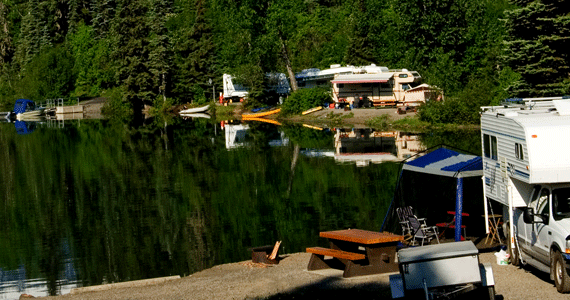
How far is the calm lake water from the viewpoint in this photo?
18.8 m

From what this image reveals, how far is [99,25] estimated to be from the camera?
104m

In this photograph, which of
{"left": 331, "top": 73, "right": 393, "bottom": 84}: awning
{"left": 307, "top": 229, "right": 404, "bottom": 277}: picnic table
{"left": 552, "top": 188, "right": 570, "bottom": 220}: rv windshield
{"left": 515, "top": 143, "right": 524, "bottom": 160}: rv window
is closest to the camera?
{"left": 552, "top": 188, "right": 570, "bottom": 220}: rv windshield

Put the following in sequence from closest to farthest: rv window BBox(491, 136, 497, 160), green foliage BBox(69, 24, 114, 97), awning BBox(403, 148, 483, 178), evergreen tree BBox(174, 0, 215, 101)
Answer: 1. rv window BBox(491, 136, 497, 160)
2. awning BBox(403, 148, 483, 178)
3. evergreen tree BBox(174, 0, 215, 101)
4. green foliage BBox(69, 24, 114, 97)

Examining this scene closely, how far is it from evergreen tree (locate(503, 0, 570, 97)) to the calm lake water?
5.39m

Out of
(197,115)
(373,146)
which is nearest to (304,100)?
(197,115)

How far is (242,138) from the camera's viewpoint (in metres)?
49.3

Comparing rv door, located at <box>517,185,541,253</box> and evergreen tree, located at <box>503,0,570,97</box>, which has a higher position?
evergreen tree, located at <box>503,0,570,97</box>

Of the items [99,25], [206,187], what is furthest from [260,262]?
[99,25]

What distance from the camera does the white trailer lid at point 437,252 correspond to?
1023 centimetres

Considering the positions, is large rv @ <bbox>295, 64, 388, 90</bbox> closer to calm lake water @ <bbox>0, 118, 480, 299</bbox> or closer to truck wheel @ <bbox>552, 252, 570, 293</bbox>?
calm lake water @ <bbox>0, 118, 480, 299</bbox>

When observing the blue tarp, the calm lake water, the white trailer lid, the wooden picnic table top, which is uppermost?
the blue tarp

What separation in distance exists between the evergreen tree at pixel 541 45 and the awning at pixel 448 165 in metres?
14.9

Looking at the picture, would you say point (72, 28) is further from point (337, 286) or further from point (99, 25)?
point (337, 286)

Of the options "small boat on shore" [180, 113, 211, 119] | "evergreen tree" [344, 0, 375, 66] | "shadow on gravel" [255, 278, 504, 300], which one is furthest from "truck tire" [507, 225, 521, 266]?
"small boat on shore" [180, 113, 211, 119]
